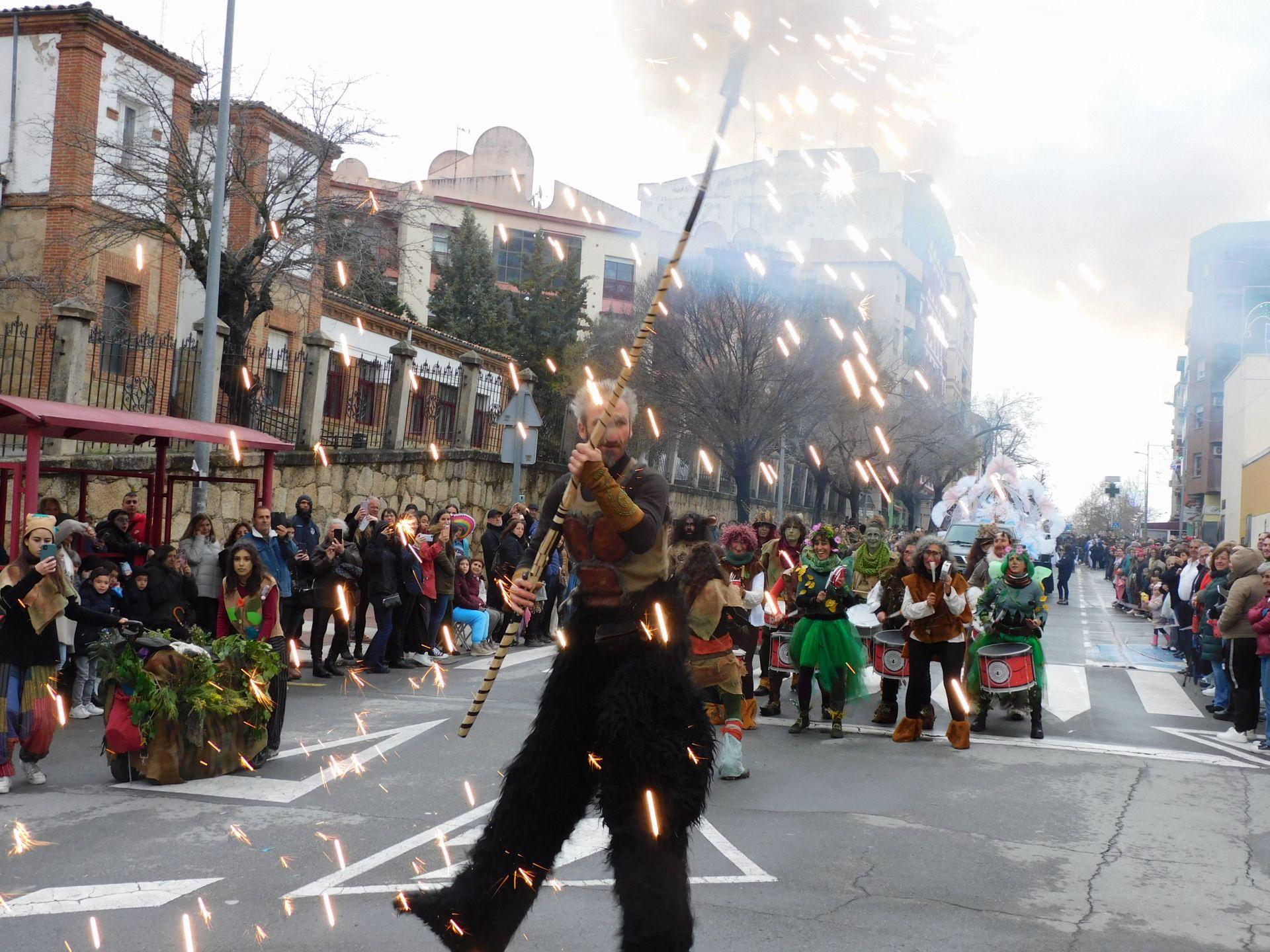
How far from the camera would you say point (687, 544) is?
909 cm

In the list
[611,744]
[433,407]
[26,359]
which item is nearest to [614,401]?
[611,744]

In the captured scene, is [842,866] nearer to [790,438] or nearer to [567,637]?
[567,637]

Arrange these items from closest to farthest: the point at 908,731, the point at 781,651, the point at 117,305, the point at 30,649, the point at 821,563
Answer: the point at 30,649 < the point at 908,731 < the point at 821,563 < the point at 781,651 < the point at 117,305

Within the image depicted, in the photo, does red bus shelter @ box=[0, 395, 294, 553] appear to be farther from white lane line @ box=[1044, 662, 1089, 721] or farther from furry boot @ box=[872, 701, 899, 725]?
white lane line @ box=[1044, 662, 1089, 721]

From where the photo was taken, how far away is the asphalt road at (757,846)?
4793 millimetres

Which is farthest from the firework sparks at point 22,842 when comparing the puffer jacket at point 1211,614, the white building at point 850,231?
the white building at point 850,231

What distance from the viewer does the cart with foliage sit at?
7176 millimetres

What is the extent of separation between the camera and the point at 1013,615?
34.9 ft

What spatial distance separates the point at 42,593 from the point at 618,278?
164 feet

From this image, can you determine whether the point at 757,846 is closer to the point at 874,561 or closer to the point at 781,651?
the point at 781,651

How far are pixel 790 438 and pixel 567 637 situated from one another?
3267 centimetres

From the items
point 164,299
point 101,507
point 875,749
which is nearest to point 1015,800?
Answer: point 875,749

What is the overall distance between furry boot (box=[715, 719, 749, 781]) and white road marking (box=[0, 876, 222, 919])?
3.63m

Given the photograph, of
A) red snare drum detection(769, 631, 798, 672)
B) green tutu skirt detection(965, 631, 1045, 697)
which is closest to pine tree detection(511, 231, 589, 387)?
red snare drum detection(769, 631, 798, 672)
